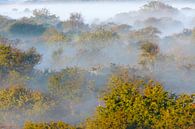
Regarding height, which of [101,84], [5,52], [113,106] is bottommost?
[101,84]

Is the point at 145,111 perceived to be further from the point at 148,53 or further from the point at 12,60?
the point at 148,53

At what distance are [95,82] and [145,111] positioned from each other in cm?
3356

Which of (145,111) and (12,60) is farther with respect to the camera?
(12,60)

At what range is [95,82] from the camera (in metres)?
65.8

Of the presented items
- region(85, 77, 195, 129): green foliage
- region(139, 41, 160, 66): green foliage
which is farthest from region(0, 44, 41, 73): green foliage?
region(85, 77, 195, 129): green foliage

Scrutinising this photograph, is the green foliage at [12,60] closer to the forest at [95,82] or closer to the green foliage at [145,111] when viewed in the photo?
the forest at [95,82]

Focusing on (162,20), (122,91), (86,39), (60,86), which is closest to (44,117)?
(60,86)

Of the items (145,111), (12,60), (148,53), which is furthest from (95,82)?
(145,111)

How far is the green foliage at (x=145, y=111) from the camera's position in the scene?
31.8 m

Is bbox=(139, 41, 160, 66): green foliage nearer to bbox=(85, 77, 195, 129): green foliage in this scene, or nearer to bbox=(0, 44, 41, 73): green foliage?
bbox=(0, 44, 41, 73): green foliage

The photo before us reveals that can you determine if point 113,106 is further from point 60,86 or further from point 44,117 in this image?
point 60,86

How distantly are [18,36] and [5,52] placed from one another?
5465cm

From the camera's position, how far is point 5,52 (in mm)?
60594

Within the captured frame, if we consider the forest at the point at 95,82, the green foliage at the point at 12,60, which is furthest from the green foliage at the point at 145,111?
the green foliage at the point at 12,60
